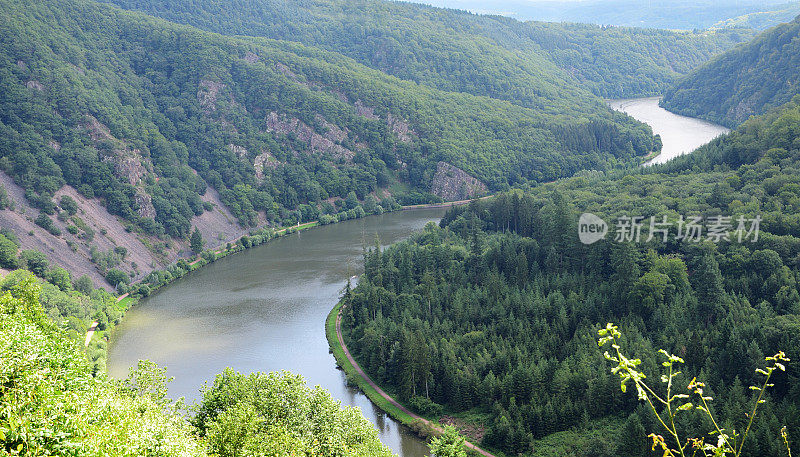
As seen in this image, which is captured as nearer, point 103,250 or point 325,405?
point 325,405

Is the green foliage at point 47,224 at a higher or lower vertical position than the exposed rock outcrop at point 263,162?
higher

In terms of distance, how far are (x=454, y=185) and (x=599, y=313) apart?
88.8 m

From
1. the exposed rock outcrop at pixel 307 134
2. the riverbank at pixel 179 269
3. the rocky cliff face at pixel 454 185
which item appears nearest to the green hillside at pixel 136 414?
the riverbank at pixel 179 269

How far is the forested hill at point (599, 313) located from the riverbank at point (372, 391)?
38.8 inches

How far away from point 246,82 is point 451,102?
2091 inches

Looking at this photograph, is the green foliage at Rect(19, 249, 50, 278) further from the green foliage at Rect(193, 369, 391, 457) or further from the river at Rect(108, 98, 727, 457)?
the green foliage at Rect(193, 369, 391, 457)

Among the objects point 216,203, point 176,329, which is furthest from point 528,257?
point 216,203

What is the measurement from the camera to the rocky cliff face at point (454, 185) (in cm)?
14438

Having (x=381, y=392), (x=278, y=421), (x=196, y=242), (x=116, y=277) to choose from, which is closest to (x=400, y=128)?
(x=196, y=242)

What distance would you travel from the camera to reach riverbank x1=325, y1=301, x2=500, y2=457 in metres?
50.0

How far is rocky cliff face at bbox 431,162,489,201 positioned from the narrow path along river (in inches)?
1463

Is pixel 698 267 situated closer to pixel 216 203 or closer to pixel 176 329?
pixel 176 329

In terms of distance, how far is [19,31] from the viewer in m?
121

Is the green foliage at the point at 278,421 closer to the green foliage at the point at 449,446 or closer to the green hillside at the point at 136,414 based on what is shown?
the green hillside at the point at 136,414
